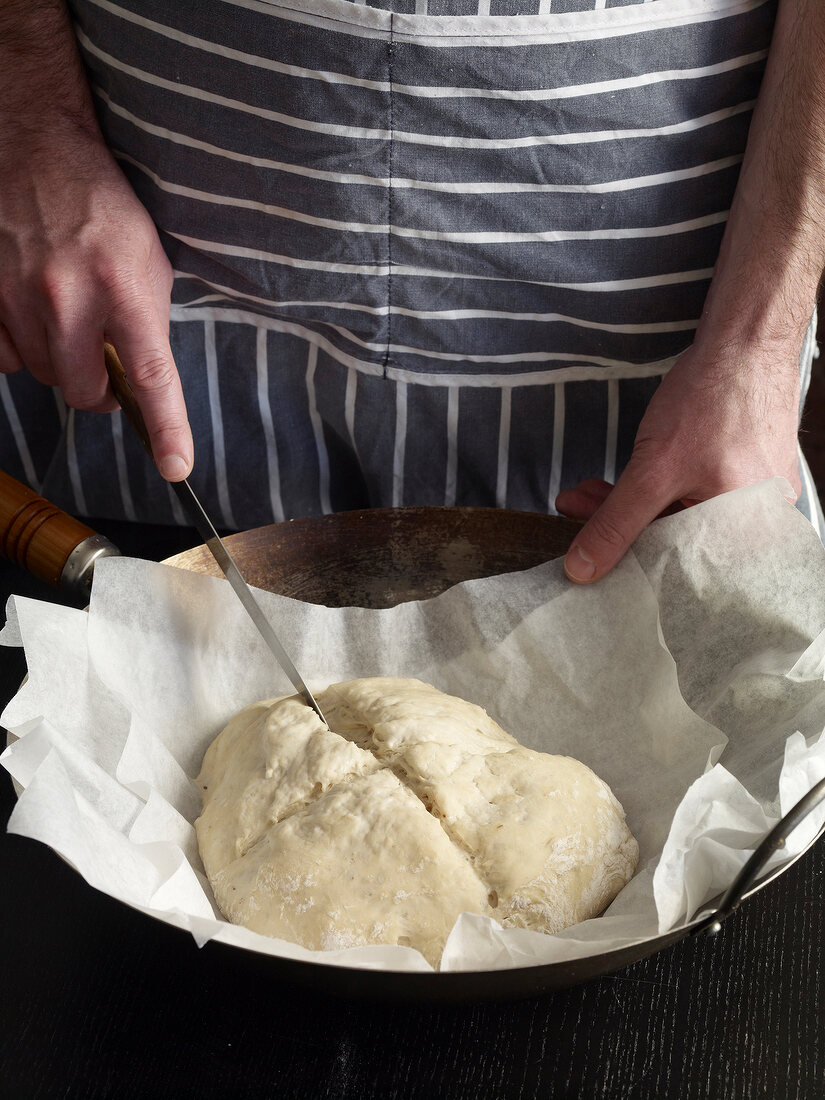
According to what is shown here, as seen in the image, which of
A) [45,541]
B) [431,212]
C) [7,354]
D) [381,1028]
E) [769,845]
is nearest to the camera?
[769,845]

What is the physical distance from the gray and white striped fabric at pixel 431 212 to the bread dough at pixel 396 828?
48 centimetres

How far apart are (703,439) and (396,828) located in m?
0.53

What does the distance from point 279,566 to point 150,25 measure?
623 millimetres

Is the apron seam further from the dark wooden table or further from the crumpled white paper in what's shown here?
the dark wooden table

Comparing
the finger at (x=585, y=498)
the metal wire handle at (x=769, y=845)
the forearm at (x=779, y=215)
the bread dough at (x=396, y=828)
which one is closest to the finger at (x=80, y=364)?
the bread dough at (x=396, y=828)

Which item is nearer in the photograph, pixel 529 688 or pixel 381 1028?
pixel 381 1028

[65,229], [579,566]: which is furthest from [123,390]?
[579,566]

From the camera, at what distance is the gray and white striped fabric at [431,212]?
1028mm

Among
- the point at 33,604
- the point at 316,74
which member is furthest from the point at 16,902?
the point at 316,74

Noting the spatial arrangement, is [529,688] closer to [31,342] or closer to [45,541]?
[45,541]

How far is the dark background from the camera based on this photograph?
0.76 metres

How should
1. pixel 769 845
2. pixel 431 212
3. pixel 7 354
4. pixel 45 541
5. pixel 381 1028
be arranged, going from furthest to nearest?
1. pixel 7 354
2. pixel 431 212
3. pixel 45 541
4. pixel 381 1028
5. pixel 769 845

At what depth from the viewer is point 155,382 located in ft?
3.57

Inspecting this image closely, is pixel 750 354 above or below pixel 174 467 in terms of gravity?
above
